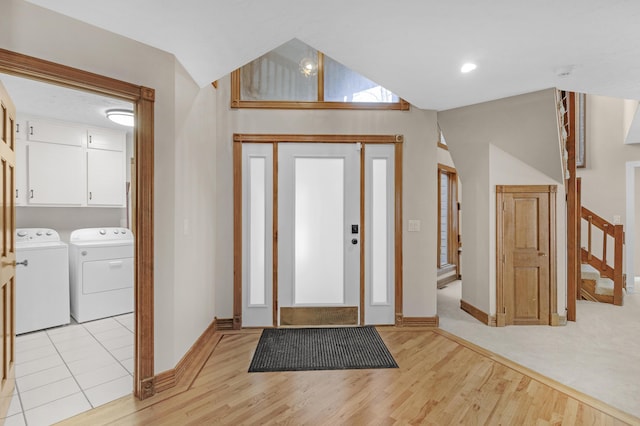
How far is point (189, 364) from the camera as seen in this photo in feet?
7.77

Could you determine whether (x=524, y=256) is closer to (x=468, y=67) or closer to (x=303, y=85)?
(x=468, y=67)

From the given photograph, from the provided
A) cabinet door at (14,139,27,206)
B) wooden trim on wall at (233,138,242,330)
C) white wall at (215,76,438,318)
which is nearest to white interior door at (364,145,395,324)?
white wall at (215,76,438,318)

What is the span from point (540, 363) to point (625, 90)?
2545 mm

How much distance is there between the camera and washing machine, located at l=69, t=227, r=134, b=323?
3.36m

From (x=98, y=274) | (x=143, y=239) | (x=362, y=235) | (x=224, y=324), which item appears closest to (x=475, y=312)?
(x=362, y=235)

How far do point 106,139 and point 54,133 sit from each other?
0.51m

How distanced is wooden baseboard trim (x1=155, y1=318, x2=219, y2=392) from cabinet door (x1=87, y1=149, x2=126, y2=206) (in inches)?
89.8

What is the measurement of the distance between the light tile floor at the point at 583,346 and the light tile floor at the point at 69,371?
3142mm

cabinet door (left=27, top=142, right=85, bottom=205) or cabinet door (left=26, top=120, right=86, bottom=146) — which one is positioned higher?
cabinet door (left=26, top=120, right=86, bottom=146)

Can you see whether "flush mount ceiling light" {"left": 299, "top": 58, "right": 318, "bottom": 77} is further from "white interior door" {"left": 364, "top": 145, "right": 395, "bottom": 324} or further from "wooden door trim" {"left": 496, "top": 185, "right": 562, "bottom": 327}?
"wooden door trim" {"left": 496, "top": 185, "right": 562, "bottom": 327}

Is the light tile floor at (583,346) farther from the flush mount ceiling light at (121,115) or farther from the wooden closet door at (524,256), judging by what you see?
the flush mount ceiling light at (121,115)

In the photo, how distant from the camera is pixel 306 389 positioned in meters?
2.10

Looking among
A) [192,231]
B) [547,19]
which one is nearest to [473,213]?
[547,19]

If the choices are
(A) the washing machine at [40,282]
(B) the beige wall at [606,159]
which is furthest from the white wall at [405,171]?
(B) the beige wall at [606,159]
